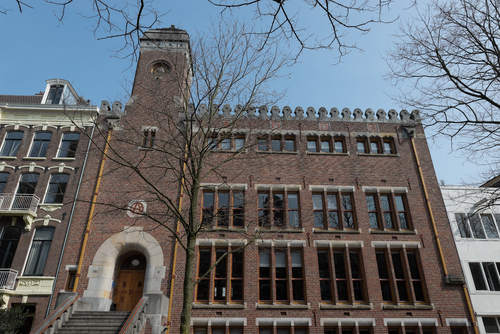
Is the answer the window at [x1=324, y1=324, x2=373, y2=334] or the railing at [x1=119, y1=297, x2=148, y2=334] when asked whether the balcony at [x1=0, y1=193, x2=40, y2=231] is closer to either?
the railing at [x1=119, y1=297, x2=148, y2=334]

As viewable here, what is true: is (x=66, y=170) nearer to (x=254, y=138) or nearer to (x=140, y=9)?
(x=254, y=138)

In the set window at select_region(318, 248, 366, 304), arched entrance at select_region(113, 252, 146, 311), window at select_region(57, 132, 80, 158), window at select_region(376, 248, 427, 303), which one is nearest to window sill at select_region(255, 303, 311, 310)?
window at select_region(318, 248, 366, 304)

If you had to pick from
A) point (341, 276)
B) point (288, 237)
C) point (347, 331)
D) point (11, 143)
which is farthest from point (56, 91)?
point (347, 331)

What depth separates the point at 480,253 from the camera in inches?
642

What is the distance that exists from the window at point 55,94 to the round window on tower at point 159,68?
667cm

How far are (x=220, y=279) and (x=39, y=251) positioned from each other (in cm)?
925

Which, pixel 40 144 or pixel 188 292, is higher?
pixel 40 144

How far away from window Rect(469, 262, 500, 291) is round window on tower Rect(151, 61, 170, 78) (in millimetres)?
20817

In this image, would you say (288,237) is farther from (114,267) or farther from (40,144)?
(40,144)

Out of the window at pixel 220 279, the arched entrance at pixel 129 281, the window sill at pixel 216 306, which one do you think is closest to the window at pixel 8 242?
the arched entrance at pixel 129 281

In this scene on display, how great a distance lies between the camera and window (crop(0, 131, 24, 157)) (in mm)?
18406

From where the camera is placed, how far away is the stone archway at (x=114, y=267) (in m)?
13.9

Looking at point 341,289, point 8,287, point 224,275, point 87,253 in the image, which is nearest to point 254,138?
point 224,275

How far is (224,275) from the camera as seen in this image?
15234 millimetres
